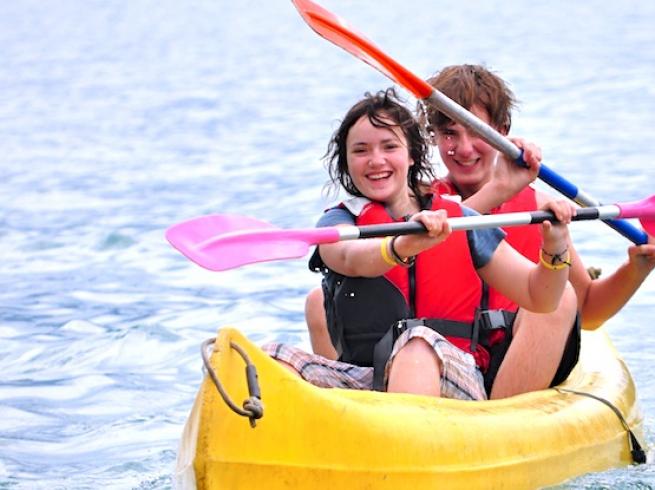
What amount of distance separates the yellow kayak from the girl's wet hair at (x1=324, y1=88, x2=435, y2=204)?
0.65 m

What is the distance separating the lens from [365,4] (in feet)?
102

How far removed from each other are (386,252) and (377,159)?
1.06 ft

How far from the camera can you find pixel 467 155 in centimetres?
382

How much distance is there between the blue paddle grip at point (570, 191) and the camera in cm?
368

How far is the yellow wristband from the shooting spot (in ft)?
10.4

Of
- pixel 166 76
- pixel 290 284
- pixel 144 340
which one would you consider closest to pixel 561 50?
pixel 166 76

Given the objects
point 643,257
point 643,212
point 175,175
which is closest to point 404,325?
point 643,212

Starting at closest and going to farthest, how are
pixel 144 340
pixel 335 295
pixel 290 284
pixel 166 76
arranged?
pixel 335 295
pixel 144 340
pixel 290 284
pixel 166 76

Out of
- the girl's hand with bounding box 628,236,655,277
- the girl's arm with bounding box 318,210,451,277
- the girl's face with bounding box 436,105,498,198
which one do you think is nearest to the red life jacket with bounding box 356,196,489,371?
the girl's arm with bounding box 318,210,451,277

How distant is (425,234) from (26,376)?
2.94m

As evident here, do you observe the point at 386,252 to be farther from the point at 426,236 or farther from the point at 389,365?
the point at 389,365

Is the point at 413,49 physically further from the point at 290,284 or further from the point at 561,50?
the point at 290,284

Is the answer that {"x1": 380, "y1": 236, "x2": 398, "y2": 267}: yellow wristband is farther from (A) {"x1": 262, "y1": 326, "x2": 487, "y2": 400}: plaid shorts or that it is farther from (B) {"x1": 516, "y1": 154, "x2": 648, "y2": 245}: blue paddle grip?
(B) {"x1": 516, "y1": 154, "x2": 648, "y2": 245}: blue paddle grip

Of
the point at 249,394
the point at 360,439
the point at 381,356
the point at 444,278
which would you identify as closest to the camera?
the point at 249,394
